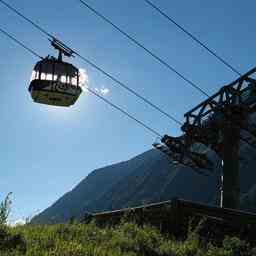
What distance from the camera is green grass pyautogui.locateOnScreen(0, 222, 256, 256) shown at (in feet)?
30.0

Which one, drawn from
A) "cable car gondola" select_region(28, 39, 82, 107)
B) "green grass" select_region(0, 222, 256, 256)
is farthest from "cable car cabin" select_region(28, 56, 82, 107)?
"green grass" select_region(0, 222, 256, 256)

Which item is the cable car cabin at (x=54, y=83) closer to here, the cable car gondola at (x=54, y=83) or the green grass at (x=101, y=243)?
the cable car gondola at (x=54, y=83)

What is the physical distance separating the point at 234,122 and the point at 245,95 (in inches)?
51.9

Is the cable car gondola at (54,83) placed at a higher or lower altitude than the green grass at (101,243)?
higher

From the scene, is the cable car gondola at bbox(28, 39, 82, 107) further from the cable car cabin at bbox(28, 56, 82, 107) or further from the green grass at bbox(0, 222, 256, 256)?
the green grass at bbox(0, 222, 256, 256)

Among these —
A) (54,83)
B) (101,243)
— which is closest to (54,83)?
(54,83)

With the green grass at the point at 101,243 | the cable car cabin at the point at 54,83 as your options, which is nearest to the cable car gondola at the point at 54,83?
the cable car cabin at the point at 54,83

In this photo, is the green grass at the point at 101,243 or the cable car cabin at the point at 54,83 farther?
the cable car cabin at the point at 54,83

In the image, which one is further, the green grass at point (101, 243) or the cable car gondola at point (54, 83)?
the cable car gondola at point (54, 83)

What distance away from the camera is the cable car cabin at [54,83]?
1716 cm

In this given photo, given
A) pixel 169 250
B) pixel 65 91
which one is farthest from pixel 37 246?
pixel 65 91

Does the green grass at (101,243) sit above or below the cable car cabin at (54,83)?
below

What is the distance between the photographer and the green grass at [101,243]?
916 centimetres

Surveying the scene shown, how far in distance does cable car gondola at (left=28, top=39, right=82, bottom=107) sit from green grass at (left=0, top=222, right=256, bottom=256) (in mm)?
6198
